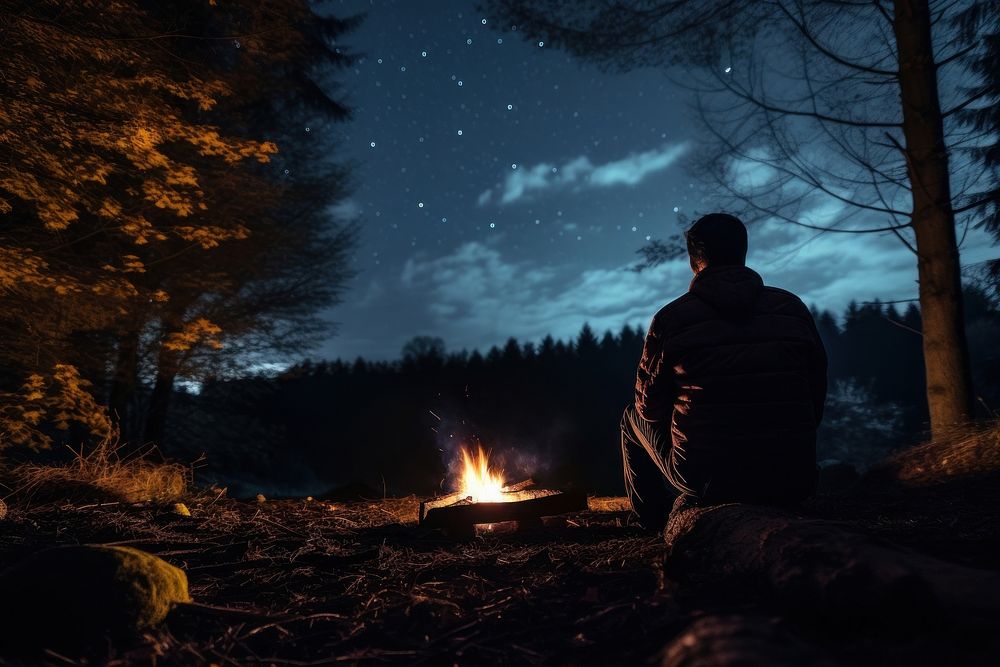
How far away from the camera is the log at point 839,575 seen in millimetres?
1401

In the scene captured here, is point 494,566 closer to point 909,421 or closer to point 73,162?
point 73,162

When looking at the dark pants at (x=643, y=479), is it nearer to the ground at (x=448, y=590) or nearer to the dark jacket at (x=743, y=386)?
the ground at (x=448, y=590)

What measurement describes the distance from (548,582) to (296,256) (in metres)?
12.5

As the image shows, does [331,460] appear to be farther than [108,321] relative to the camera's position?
Yes


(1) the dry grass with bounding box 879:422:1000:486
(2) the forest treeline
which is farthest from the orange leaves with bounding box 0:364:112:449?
(2) the forest treeline

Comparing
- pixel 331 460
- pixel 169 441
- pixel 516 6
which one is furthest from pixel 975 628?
pixel 331 460

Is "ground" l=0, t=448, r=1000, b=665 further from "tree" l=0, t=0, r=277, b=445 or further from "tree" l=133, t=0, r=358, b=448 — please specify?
"tree" l=133, t=0, r=358, b=448

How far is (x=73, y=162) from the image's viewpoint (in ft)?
17.9

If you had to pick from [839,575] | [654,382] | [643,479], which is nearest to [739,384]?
[654,382]

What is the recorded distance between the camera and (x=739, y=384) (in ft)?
9.55

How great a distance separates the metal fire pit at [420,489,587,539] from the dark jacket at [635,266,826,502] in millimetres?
1748

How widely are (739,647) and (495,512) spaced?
3428 mm

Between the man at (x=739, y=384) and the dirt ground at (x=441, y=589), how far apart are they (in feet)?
1.67

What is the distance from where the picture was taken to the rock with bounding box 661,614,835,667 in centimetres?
110
